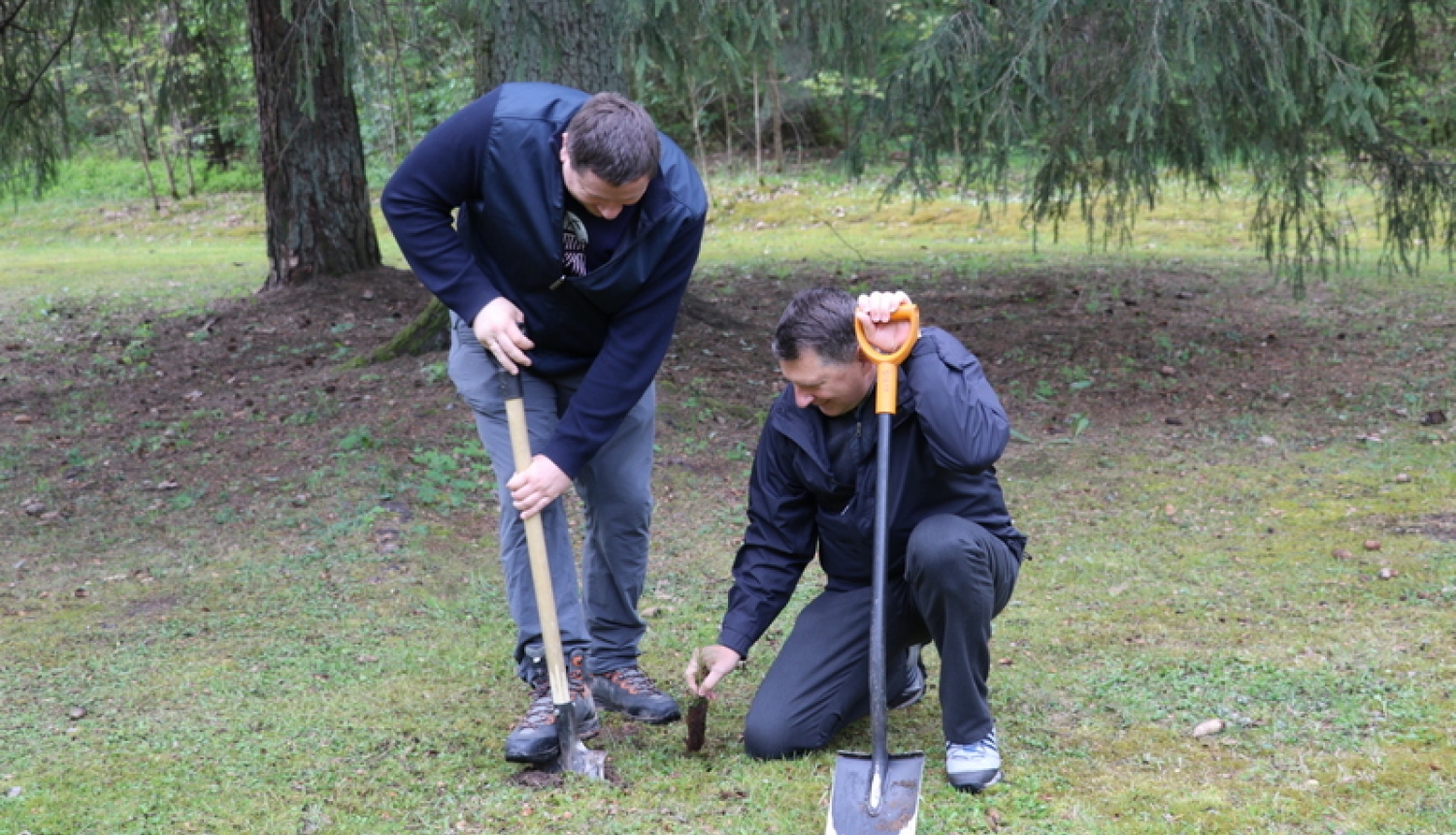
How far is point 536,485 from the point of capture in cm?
295

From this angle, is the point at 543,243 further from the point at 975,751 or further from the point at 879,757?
the point at 975,751

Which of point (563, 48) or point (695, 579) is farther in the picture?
point (563, 48)

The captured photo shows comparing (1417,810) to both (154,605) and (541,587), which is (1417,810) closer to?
(541,587)

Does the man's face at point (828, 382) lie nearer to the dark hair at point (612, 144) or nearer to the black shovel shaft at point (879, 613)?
the black shovel shaft at point (879, 613)

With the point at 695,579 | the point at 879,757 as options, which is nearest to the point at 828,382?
the point at 879,757

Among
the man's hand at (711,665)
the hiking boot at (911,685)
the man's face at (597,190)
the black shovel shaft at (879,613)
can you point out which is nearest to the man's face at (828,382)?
the black shovel shaft at (879,613)

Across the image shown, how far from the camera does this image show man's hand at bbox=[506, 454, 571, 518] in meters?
2.95

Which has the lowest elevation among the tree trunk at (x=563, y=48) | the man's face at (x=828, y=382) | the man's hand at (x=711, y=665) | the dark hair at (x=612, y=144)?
the man's hand at (x=711, y=665)

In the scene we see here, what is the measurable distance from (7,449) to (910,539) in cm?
525

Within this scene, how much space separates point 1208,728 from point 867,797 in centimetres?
99

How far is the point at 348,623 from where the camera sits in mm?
4219

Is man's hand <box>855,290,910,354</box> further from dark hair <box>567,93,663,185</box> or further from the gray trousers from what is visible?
the gray trousers

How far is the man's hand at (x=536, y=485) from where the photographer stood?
9.68 feet

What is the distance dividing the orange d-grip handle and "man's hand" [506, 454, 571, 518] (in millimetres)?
746
